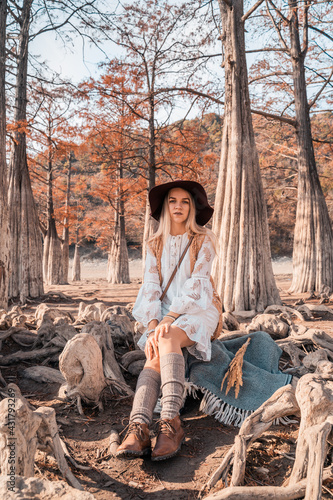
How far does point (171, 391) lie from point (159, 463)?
0.36 metres

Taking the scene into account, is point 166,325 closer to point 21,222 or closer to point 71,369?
point 71,369

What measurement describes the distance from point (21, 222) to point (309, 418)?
8222mm

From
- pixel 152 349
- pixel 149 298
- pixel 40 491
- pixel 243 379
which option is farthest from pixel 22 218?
pixel 40 491

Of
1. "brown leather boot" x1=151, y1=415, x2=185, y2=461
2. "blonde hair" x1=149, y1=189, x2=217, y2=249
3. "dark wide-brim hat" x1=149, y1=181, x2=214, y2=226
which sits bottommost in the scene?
"brown leather boot" x1=151, y1=415, x2=185, y2=461

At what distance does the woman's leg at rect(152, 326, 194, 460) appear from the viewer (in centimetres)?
197

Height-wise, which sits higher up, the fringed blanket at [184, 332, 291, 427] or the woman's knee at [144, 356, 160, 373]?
the woman's knee at [144, 356, 160, 373]

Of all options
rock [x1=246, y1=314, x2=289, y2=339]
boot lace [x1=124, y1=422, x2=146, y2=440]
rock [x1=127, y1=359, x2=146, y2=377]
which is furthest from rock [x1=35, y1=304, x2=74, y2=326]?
boot lace [x1=124, y1=422, x2=146, y2=440]

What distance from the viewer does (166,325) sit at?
7.86 ft

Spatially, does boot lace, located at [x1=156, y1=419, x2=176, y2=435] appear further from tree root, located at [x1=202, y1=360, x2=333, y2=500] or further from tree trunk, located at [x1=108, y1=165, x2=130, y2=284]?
tree trunk, located at [x1=108, y1=165, x2=130, y2=284]

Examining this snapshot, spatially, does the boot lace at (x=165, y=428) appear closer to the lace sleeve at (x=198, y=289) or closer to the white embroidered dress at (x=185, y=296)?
the white embroidered dress at (x=185, y=296)

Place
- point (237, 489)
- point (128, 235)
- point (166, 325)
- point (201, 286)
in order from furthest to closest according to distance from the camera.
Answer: point (128, 235) < point (201, 286) < point (166, 325) < point (237, 489)

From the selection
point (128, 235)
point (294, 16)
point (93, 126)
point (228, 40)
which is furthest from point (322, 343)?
point (128, 235)

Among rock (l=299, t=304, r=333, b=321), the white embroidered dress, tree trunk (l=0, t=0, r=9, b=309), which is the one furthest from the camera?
rock (l=299, t=304, r=333, b=321)

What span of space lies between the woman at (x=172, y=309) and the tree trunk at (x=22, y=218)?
6.41 meters
